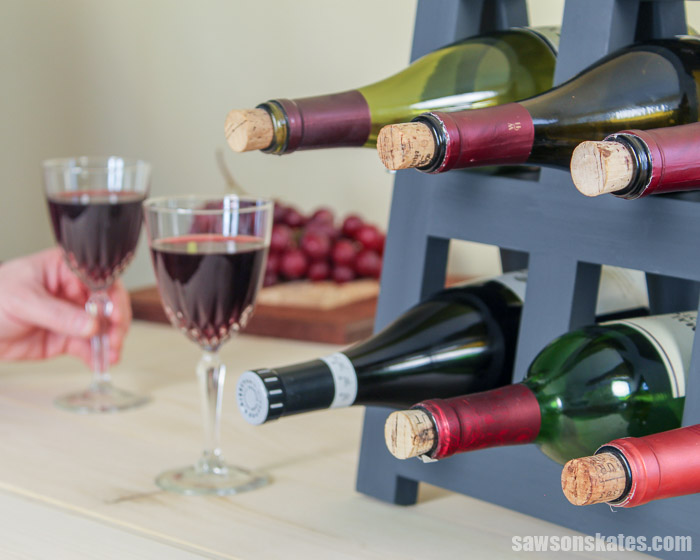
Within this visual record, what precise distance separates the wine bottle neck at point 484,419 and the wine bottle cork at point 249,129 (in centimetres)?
17

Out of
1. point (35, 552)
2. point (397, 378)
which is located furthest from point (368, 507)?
point (35, 552)

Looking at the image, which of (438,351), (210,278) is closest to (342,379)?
(438,351)

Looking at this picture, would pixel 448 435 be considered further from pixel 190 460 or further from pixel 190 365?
pixel 190 365

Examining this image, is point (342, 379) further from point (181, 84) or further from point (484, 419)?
point (181, 84)

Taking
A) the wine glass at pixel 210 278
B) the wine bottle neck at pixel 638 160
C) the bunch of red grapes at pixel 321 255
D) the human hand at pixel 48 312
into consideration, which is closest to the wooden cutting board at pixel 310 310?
the bunch of red grapes at pixel 321 255

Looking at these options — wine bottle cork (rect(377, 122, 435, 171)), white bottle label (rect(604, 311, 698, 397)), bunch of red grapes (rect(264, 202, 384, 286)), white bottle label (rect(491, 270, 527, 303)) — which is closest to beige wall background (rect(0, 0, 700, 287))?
bunch of red grapes (rect(264, 202, 384, 286))

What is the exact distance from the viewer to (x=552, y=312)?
55 centimetres

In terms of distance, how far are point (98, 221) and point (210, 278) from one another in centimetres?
30

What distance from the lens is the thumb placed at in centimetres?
94

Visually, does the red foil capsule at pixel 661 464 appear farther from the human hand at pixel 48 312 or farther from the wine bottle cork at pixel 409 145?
the human hand at pixel 48 312

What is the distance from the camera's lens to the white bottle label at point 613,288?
62 centimetres

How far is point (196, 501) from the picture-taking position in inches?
25.6

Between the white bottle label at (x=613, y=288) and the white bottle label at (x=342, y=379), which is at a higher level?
the white bottle label at (x=613, y=288)

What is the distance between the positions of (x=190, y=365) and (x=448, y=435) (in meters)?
0.62
